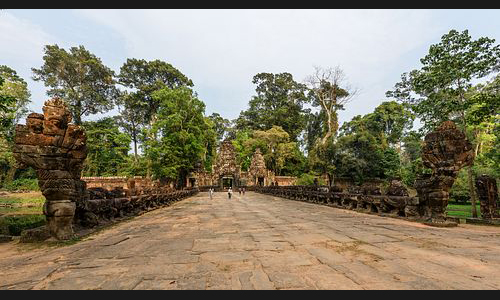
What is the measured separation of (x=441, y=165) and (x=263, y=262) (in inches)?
243

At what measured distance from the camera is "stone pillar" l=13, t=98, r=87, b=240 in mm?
4496

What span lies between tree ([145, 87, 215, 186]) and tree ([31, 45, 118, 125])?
658 inches

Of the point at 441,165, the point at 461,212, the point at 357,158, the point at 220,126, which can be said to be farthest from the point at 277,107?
the point at 441,165

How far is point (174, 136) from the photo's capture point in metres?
23.1

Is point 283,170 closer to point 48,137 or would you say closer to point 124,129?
point 124,129

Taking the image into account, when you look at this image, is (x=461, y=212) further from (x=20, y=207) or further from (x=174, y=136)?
(x=20, y=207)

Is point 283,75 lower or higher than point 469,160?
higher

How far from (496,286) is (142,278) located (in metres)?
3.58

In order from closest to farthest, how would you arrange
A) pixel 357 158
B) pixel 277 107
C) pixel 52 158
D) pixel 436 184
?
pixel 52 158 < pixel 436 184 < pixel 357 158 < pixel 277 107

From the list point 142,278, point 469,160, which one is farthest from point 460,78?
point 142,278

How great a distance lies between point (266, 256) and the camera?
329 centimetres

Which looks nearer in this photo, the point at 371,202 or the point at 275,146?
the point at 371,202

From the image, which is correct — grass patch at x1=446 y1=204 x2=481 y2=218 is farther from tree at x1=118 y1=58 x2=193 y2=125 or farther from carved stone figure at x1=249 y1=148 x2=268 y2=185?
tree at x1=118 y1=58 x2=193 y2=125

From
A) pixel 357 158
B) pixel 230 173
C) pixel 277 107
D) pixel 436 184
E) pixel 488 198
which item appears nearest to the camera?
pixel 436 184
